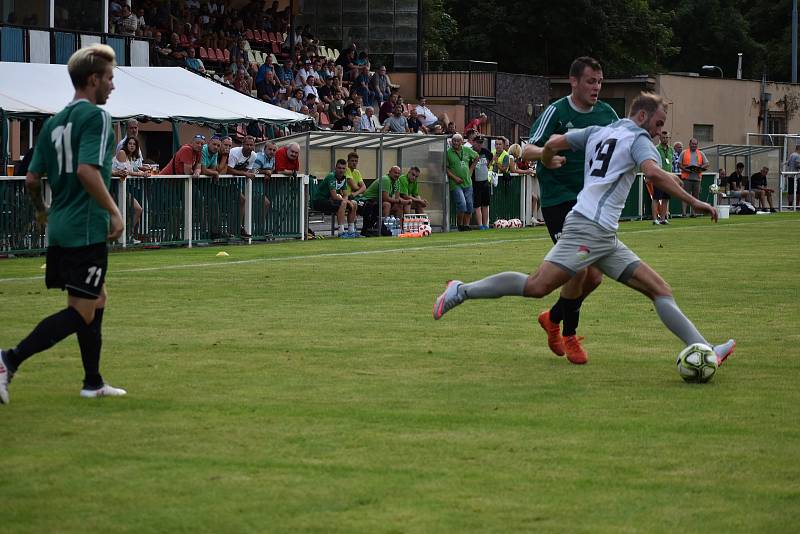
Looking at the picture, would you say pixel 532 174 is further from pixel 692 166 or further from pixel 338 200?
pixel 338 200

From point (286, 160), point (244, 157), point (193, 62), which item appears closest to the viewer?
point (244, 157)

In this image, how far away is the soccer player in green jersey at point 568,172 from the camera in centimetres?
1005

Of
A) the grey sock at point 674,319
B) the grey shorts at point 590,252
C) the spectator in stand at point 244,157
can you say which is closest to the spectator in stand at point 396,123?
the spectator in stand at point 244,157

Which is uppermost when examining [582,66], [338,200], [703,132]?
[582,66]

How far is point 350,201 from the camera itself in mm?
27406

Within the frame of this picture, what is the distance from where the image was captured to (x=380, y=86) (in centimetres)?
4281

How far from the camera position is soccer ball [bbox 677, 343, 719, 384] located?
8922mm

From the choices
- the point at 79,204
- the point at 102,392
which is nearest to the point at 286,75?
the point at 102,392

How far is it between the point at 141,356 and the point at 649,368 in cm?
347

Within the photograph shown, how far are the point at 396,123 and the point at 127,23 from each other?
26.9ft

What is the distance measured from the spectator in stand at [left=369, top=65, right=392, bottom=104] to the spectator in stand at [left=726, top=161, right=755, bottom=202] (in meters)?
10.3

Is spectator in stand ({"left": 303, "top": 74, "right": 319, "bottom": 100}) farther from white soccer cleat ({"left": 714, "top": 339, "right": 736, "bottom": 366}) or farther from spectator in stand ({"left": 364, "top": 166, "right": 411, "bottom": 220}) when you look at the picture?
white soccer cleat ({"left": 714, "top": 339, "right": 736, "bottom": 366})

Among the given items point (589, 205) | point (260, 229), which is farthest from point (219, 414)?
point (260, 229)

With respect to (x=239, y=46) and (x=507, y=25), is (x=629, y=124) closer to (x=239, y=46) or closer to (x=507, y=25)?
(x=239, y=46)
